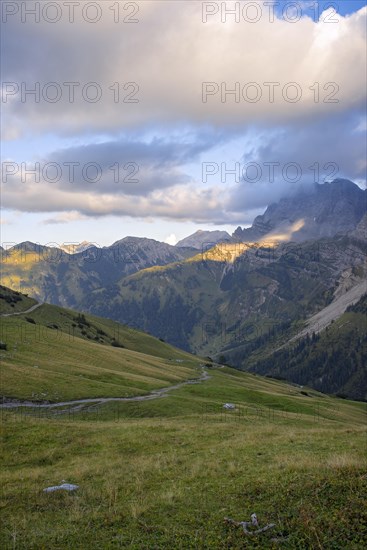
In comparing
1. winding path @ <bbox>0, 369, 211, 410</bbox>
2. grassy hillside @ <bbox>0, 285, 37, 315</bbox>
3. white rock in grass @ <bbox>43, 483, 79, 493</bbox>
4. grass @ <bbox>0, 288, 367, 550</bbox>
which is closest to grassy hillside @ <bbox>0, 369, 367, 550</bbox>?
grass @ <bbox>0, 288, 367, 550</bbox>

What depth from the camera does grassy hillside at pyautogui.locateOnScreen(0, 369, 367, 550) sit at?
1304cm

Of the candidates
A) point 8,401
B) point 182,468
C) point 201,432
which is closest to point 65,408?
point 8,401

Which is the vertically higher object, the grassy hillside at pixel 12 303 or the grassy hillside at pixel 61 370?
the grassy hillside at pixel 12 303

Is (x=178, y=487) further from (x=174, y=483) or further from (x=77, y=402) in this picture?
(x=77, y=402)

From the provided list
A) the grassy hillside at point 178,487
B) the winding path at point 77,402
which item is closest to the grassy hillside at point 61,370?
the winding path at point 77,402

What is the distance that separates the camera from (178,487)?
723 inches

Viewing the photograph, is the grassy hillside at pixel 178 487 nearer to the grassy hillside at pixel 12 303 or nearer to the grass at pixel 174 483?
the grass at pixel 174 483

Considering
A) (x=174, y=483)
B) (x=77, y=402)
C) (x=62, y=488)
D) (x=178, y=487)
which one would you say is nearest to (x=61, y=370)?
(x=77, y=402)

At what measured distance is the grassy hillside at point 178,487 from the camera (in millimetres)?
13039

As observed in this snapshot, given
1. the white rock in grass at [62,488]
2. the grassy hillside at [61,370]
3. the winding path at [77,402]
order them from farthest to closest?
the grassy hillside at [61,370] < the winding path at [77,402] < the white rock in grass at [62,488]

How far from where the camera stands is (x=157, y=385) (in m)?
71.2

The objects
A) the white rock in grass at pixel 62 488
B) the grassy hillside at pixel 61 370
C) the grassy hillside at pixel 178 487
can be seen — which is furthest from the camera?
the grassy hillside at pixel 61 370

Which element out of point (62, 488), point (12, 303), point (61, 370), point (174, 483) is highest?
point (12, 303)

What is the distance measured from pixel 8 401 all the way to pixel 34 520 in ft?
116
